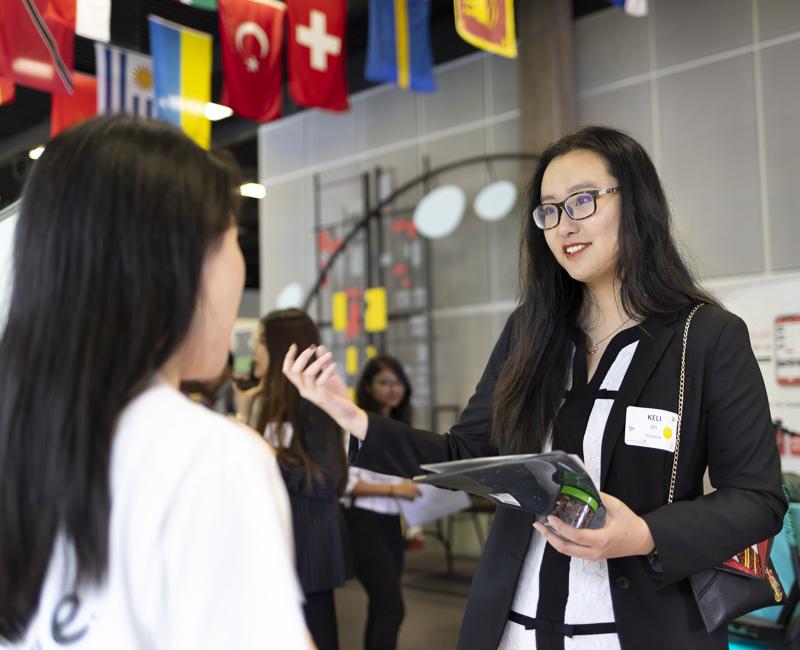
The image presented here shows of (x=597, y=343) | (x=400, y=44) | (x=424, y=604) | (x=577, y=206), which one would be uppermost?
(x=400, y=44)

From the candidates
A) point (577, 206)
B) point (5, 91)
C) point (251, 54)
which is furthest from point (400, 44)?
point (577, 206)

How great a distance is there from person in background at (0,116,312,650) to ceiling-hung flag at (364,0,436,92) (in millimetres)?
4517

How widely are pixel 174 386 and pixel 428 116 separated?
277 inches

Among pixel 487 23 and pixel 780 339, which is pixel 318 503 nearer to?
pixel 487 23

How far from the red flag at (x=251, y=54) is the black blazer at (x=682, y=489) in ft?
13.4

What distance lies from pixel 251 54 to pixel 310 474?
3.00 m

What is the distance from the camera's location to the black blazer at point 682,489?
4.57 feet

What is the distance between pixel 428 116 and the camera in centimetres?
754

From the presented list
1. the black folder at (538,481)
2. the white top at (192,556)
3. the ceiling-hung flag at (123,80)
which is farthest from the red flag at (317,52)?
the white top at (192,556)

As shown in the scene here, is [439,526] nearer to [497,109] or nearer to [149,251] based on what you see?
[497,109]

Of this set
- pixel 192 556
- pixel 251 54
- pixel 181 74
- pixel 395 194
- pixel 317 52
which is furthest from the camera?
pixel 395 194

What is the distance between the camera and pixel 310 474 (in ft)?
10.6

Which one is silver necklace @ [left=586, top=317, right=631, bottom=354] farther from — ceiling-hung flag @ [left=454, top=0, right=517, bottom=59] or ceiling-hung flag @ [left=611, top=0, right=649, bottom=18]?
ceiling-hung flag @ [left=611, top=0, right=649, bottom=18]

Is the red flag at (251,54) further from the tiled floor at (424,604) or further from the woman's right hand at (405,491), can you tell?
the tiled floor at (424,604)
